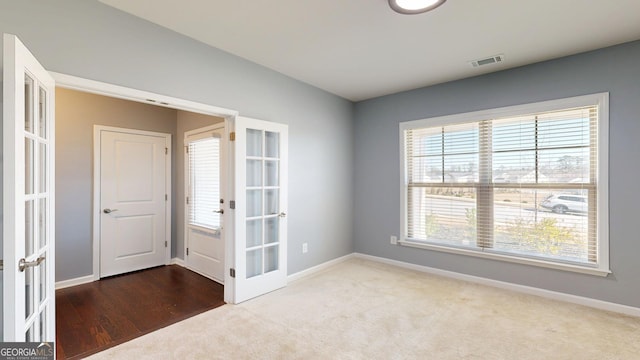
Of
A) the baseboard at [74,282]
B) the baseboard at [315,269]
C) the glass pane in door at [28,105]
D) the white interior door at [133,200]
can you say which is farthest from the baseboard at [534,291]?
the glass pane in door at [28,105]

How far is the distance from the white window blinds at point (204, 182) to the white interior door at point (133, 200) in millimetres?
514

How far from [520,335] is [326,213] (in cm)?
265

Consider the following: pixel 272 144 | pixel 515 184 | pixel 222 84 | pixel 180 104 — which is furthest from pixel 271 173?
pixel 515 184

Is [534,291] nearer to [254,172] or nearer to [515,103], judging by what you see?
[515,103]

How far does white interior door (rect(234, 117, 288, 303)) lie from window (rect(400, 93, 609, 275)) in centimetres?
195

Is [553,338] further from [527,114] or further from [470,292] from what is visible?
[527,114]

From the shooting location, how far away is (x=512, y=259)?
3408mm

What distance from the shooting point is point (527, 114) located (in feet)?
10.9

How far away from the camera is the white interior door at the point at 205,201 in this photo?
12.7 ft

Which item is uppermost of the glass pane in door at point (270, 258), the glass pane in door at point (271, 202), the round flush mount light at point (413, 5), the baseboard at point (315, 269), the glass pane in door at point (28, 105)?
the round flush mount light at point (413, 5)

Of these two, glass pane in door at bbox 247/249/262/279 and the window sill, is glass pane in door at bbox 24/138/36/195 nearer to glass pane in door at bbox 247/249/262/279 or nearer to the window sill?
glass pane in door at bbox 247/249/262/279

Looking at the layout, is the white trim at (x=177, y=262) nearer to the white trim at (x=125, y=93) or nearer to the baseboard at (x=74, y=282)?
the baseboard at (x=74, y=282)

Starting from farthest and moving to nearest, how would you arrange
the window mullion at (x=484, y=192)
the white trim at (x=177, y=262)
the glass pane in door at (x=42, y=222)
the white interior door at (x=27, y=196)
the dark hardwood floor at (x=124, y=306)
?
the white trim at (x=177, y=262) → the window mullion at (x=484, y=192) → the dark hardwood floor at (x=124, y=306) → the glass pane in door at (x=42, y=222) → the white interior door at (x=27, y=196)

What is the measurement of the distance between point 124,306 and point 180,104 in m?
2.20
